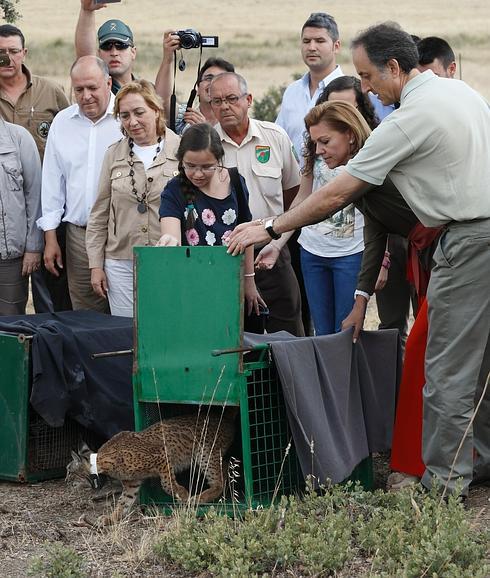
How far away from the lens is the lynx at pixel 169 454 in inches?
206

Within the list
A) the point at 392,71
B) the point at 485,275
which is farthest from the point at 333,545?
the point at 392,71

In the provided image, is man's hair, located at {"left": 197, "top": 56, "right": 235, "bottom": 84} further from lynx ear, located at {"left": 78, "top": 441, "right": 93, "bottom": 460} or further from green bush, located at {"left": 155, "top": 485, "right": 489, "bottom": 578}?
green bush, located at {"left": 155, "top": 485, "right": 489, "bottom": 578}

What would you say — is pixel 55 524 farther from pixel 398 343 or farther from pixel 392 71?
pixel 392 71

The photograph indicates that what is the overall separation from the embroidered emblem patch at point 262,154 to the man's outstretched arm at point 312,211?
68.6 inches

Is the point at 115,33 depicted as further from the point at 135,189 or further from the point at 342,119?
the point at 342,119

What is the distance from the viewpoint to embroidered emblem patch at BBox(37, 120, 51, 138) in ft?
25.1

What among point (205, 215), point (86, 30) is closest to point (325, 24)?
point (86, 30)

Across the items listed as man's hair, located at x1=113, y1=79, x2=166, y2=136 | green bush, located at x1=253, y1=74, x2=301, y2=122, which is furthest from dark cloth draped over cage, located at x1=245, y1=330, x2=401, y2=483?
green bush, located at x1=253, y1=74, x2=301, y2=122

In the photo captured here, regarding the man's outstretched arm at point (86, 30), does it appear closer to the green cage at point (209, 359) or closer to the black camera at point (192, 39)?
the black camera at point (192, 39)

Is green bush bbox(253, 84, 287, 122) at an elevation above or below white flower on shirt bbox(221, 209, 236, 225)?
above

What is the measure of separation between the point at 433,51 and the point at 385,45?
5.90 feet

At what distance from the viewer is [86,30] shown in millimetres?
7699

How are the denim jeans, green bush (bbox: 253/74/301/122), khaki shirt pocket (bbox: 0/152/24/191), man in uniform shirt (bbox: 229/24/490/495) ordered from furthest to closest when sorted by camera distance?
green bush (bbox: 253/74/301/122)
khaki shirt pocket (bbox: 0/152/24/191)
the denim jeans
man in uniform shirt (bbox: 229/24/490/495)

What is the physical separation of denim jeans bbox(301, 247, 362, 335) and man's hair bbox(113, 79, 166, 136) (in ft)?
3.65
